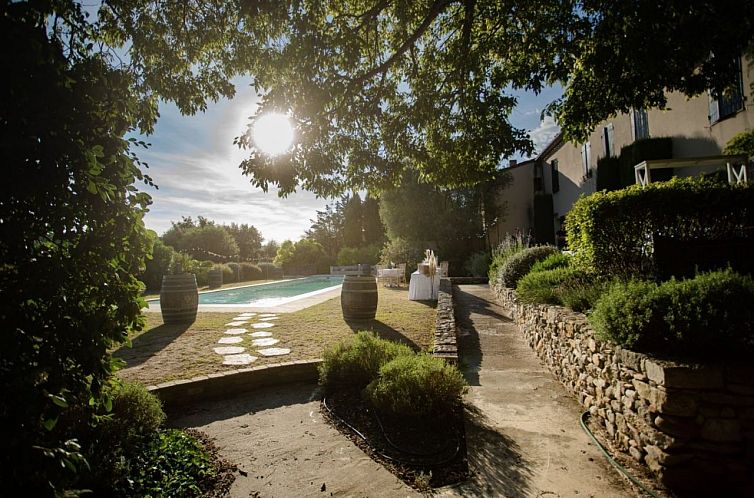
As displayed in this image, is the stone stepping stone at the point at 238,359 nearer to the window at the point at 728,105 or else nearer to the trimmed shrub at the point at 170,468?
the trimmed shrub at the point at 170,468

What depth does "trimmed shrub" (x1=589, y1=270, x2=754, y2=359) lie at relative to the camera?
2.47m

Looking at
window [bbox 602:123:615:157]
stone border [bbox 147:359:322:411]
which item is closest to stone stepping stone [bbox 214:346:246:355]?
stone border [bbox 147:359:322:411]

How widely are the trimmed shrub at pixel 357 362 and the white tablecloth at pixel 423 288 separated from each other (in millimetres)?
6771

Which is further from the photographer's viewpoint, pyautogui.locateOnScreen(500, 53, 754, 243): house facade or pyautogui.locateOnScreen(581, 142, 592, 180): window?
pyautogui.locateOnScreen(581, 142, 592, 180): window

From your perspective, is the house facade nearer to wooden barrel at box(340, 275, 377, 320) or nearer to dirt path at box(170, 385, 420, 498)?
wooden barrel at box(340, 275, 377, 320)

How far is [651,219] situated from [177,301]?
770cm

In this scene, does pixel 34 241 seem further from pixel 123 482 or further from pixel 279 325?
pixel 279 325

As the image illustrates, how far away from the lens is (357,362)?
13.2 ft

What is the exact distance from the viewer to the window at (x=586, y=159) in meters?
15.6

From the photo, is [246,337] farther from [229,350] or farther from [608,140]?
[608,140]

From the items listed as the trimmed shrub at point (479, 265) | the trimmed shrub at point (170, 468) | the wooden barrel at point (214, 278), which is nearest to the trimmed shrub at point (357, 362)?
the trimmed shrub at point (170, 468)

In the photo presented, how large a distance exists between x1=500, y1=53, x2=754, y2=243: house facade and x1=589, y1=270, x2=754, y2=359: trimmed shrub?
10.7ft

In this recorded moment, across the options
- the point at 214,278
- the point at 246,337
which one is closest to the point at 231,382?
the point at 246,337

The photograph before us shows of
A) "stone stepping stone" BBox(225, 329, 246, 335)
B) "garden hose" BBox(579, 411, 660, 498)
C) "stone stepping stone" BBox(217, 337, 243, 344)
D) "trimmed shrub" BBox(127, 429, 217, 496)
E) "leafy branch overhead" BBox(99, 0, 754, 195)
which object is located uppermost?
"leafy branch overhead" BBox(99, 0, 754, 195)
